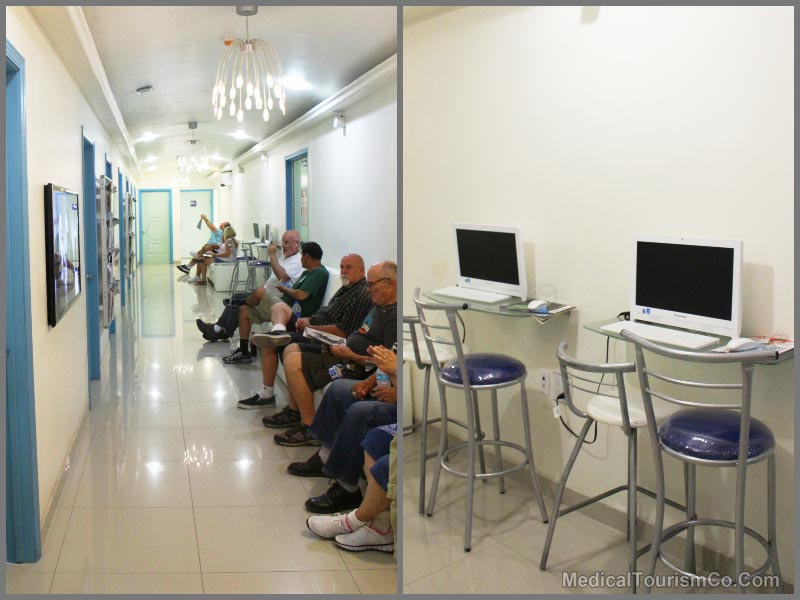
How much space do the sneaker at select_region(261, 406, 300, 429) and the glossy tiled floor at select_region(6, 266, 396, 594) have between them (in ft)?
0.20

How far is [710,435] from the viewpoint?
6.03 ft

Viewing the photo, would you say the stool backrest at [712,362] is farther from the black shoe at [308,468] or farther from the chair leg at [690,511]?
the black shoe at [308,468]

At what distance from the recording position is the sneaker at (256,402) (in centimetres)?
397

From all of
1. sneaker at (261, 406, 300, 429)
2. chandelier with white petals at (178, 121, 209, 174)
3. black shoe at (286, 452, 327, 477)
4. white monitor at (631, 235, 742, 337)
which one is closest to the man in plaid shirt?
sneaker at (261, 406, 300, 429)

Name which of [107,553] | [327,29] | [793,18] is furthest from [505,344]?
[327,29]

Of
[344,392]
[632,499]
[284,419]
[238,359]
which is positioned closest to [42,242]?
[344,392]

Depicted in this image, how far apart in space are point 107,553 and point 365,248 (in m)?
2.22

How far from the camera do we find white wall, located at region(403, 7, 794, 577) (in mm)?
1713

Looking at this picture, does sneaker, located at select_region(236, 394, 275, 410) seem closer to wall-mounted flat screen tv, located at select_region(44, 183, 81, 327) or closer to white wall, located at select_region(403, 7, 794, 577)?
wall-mounted flat screen tv, located at select_region(44, 183, 81, 327)

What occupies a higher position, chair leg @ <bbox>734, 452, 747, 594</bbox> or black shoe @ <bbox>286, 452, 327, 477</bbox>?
chair leg @ <bbox>734, 452, 747, 594</bbox>

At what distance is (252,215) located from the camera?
8.62 m

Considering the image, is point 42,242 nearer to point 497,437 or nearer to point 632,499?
point 497,437

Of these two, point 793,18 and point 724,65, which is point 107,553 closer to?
point 724,65

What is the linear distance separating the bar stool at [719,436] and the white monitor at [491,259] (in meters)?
0.37
